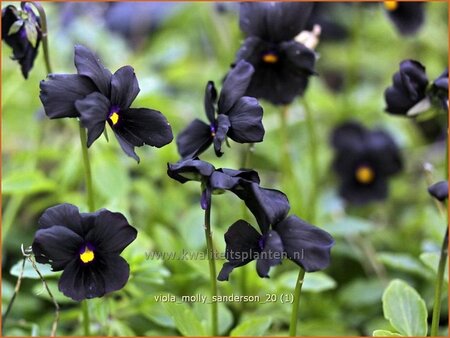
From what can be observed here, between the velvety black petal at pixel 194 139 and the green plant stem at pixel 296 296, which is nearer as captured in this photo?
the green plant stem at pixel 296 296

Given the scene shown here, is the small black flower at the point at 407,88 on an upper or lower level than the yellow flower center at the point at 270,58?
lower

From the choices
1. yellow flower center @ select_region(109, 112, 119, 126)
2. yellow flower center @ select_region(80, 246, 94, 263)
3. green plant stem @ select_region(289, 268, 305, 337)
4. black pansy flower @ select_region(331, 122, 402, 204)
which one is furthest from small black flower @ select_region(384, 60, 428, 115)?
black pansy flower @ select_region(331, 122, 402, 204)

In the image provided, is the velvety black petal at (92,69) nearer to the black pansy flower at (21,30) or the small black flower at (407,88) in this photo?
the black pansy flower at (21,30)

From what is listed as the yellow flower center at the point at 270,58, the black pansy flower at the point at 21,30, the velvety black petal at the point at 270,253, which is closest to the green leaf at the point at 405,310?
the velvety black petal at the point at 270,253

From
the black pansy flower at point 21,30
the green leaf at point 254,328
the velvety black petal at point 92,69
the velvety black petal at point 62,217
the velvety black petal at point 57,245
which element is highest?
the black pansy flower at point 21,30

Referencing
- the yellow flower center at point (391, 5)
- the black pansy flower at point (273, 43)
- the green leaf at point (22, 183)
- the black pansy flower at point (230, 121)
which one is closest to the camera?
the black pansy flower at point (230, 121)

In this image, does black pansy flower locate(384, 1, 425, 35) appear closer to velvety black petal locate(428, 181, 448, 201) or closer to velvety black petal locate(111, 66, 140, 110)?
velvety black petal locate(428, 181, 448, 201)
